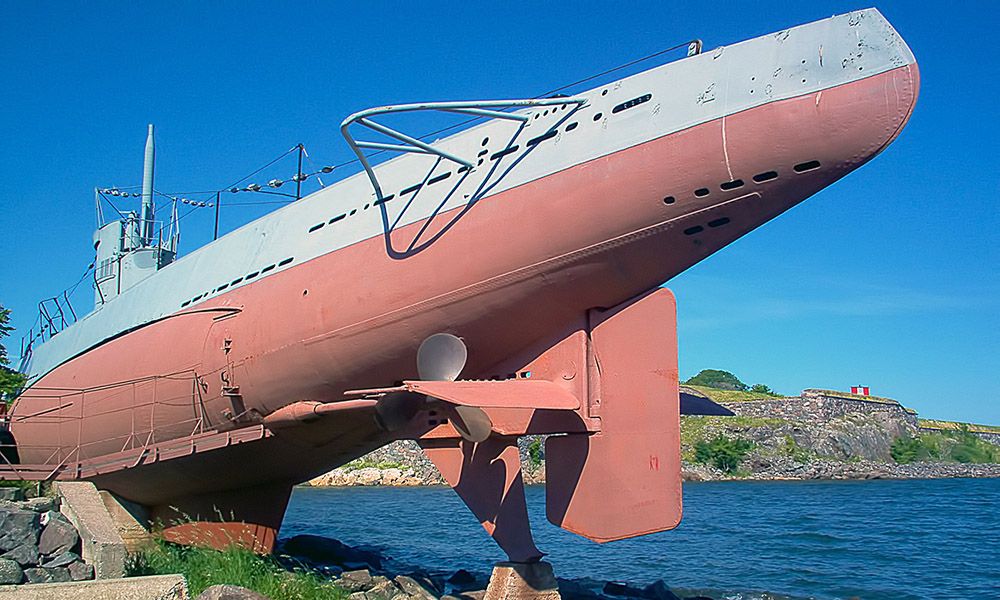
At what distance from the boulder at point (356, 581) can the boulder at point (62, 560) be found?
4.12m

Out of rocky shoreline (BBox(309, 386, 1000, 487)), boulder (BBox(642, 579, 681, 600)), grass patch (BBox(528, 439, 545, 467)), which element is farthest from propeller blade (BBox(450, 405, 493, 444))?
grass patch (BBox(528, 439, 545, 467))

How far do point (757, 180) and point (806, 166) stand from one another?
1.69ft

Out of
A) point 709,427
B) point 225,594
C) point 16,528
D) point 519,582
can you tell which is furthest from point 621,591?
point 709,427

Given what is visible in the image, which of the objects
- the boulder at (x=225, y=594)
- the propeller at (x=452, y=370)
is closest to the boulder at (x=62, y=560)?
the boulder at (x=225, y=594)

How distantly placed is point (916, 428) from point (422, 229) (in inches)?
2605

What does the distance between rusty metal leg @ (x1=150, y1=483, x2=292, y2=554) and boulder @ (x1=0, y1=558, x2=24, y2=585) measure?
437 centimetres

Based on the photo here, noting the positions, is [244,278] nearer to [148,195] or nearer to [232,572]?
[232,572]

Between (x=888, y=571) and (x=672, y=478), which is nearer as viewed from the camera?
(x=672, y=478)

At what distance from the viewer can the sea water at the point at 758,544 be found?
17.8 metres

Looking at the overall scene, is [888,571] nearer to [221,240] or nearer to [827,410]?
[221,240]

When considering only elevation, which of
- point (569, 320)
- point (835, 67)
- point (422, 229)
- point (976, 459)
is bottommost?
point (976, 459)

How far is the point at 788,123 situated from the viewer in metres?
8.26

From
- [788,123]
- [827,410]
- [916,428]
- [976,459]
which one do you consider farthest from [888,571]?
[976,459]

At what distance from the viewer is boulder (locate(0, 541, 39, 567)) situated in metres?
11.1
